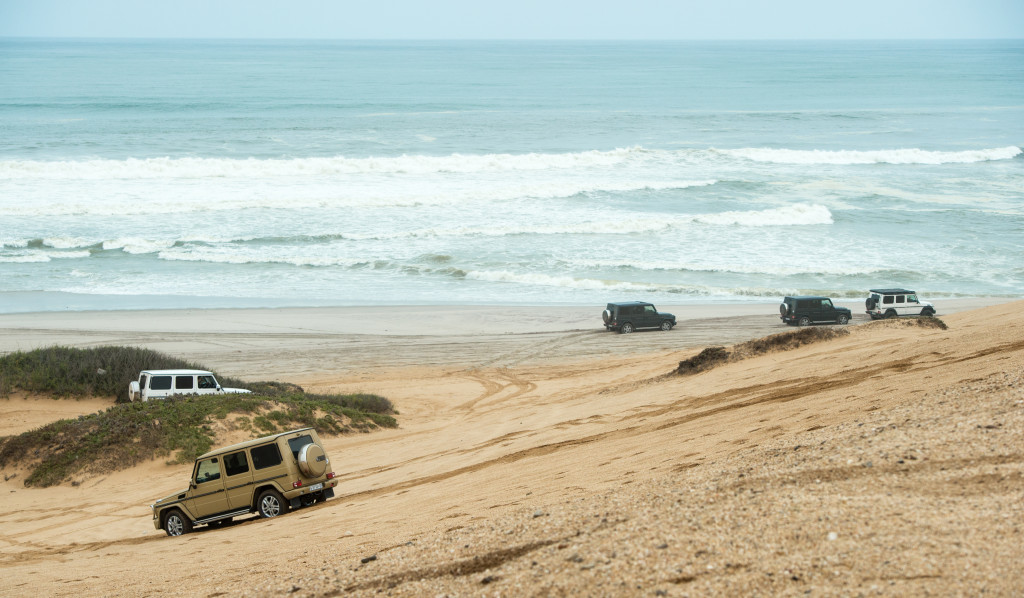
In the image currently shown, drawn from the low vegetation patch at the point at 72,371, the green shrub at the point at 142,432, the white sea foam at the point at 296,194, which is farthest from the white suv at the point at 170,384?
the white sea foam at the point at 296,194

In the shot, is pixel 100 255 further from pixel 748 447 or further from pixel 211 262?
pixel 748 447

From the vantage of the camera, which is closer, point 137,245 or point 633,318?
point 633,318

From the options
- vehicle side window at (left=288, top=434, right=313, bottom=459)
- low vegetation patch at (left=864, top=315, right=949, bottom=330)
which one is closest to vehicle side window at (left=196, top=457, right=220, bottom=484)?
vehicle side window at (left=288, top=434, right=313, bottom=459)

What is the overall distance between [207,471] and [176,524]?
903 millimetres

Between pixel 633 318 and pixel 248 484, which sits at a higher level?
pixel 633 318

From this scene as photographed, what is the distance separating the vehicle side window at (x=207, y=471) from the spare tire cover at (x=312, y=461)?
130 cm

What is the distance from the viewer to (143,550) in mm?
11508

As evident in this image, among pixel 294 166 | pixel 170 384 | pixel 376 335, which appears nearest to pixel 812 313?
pixel 376 335

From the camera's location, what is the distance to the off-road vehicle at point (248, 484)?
1234 cm

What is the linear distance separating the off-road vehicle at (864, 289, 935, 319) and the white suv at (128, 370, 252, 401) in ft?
68.7

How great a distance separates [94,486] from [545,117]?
76.3 metres

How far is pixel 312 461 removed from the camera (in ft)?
40.9

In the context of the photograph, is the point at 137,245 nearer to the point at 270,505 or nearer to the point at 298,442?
the point at 298,442

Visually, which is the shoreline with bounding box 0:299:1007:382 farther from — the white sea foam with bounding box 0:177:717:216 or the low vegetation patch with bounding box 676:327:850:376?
the white sea foam with bounding box 0:177:717:216
